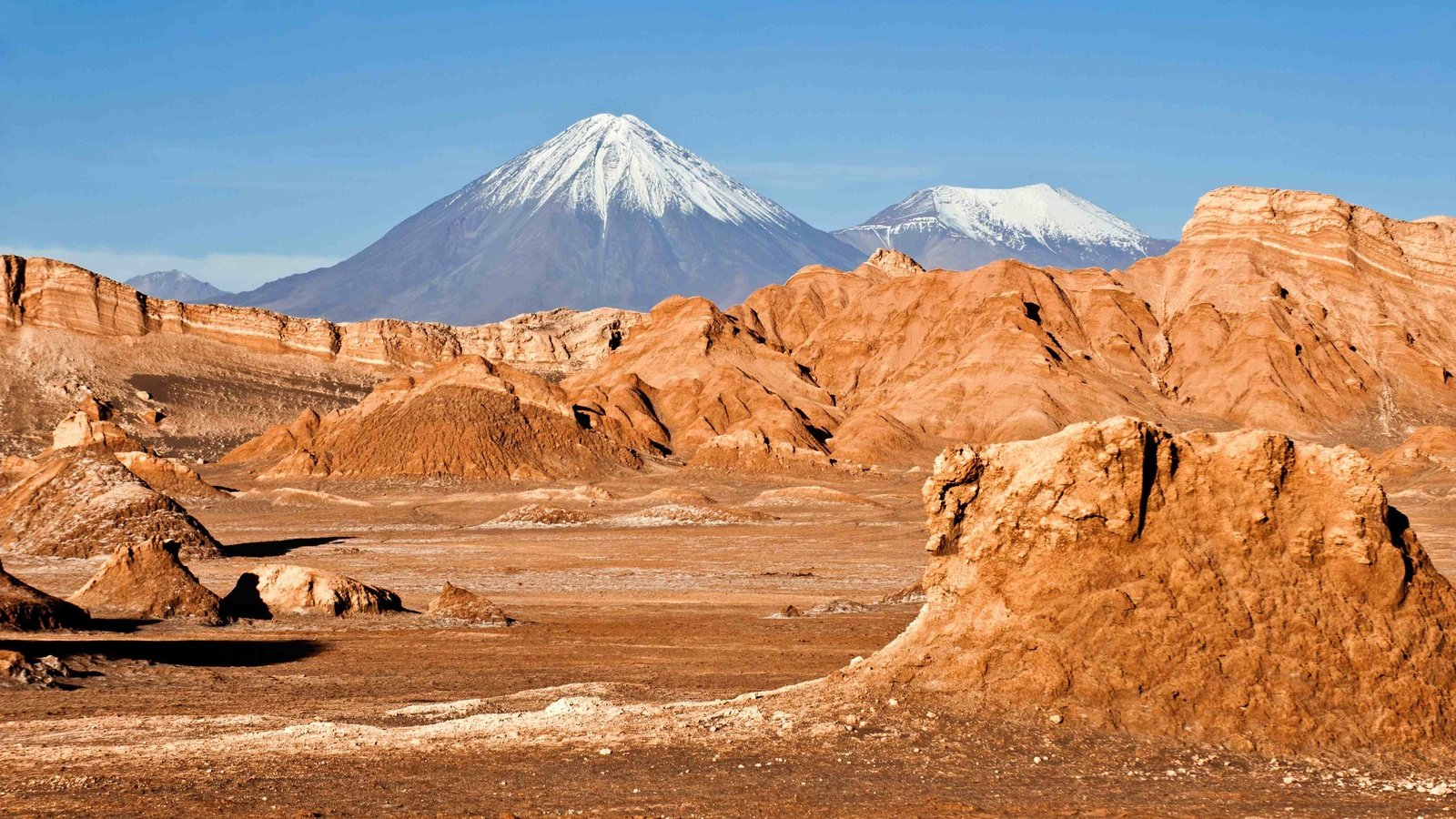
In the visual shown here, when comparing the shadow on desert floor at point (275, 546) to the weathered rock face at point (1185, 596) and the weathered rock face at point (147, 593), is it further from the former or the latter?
the weathered rock face at point (1185, 596)

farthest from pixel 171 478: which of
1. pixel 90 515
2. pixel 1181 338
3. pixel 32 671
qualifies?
pixel 1181 338

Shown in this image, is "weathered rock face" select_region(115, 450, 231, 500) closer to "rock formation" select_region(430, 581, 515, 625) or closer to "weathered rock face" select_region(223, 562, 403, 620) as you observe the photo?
"weathered rock face" select_region(223, 562, 403, 620)

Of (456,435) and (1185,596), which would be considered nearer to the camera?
(1185,596)

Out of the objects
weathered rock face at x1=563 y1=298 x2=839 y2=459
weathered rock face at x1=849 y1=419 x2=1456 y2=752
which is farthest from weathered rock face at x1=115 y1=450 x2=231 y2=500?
weathered rock face at x1=849 y1=419 x2=1456 y2=752

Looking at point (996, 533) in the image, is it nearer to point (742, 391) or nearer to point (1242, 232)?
point (742, 391)

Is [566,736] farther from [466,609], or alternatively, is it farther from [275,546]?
[275,546]

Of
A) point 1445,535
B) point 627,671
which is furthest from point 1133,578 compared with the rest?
point 1445,535

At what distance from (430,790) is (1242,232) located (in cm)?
11939

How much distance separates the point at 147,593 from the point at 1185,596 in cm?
1888

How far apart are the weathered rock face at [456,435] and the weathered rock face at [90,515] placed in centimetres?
3812

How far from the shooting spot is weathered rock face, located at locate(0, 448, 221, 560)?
37656 millimetres

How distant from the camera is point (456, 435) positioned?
3214 inches

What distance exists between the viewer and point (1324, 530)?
1360 centimetres

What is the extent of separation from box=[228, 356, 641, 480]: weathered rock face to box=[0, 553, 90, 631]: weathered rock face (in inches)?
2162
